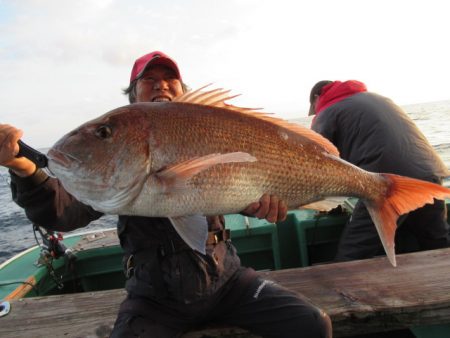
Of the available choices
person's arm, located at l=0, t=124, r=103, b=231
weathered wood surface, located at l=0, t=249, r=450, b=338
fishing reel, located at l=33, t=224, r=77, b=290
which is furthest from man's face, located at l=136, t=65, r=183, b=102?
fishing reel, located at l=33, t=224, r=77, b=290

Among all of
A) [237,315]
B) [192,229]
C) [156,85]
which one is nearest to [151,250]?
[192,229]

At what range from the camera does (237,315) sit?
7.71 feet

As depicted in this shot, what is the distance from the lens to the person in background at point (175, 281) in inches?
85.3

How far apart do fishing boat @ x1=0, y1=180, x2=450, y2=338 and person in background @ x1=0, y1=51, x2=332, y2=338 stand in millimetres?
158

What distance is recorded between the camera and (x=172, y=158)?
1.85m

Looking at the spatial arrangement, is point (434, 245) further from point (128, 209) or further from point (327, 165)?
point (128, 209)

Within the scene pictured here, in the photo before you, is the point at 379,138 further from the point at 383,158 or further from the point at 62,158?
the point at 62,158

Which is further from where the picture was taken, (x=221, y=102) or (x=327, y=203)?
(x=327, y=203)

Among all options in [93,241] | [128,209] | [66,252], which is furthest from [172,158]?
[93,241]

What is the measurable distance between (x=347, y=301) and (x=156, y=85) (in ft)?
6.98

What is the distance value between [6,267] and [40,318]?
59.5 inches

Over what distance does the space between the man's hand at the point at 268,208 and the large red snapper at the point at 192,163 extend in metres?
0.04

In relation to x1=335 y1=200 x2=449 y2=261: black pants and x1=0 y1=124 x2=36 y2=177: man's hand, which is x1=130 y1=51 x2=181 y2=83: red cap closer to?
x1=0 y1=124 x2=36 y2=177: man's hand

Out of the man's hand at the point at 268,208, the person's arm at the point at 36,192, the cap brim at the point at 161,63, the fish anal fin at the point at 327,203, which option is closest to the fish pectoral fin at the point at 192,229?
the man's hand at the point at 268,208
